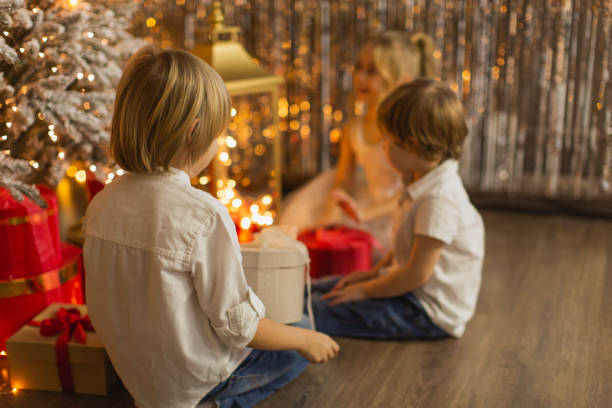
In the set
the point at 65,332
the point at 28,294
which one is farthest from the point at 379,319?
the point at 28,294

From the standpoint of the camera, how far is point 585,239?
8.89 ft

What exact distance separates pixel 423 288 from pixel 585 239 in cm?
124

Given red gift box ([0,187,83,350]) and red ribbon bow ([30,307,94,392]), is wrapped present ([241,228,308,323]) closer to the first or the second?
red ribbon bow ([30,307,94,392])

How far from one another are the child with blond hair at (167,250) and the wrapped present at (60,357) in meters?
0.22

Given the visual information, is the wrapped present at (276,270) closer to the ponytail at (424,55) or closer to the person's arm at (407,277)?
the person's arm at (407,277)

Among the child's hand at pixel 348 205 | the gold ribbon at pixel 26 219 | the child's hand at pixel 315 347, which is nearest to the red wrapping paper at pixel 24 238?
the gold ribbon at pixel 26 219

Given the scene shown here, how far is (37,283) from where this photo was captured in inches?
67.1

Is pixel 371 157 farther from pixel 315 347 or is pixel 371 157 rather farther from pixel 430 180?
pixel 315 347

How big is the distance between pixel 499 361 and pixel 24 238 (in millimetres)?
1295

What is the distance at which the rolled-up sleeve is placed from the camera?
123cm

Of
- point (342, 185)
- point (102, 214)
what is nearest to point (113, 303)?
point (102, 214)

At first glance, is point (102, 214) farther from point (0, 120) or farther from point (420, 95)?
point (420, 95)

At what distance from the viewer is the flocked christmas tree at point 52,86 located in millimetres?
1609

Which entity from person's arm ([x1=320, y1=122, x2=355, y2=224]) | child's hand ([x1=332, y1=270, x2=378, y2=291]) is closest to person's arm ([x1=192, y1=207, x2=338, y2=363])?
child's hand ([x1=332, y1=270, x2=378, y2=291])
